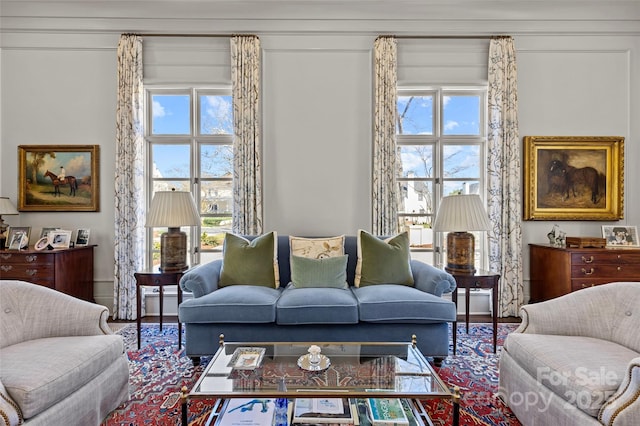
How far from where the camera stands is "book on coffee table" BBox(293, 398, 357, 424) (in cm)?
156

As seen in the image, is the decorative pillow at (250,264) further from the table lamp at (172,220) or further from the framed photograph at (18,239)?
the framed photograph at (18,239)

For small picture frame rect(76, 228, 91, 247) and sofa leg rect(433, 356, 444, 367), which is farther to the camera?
small picture frame rect(76, 228, 91, 247)

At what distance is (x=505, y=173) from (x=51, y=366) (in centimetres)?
454

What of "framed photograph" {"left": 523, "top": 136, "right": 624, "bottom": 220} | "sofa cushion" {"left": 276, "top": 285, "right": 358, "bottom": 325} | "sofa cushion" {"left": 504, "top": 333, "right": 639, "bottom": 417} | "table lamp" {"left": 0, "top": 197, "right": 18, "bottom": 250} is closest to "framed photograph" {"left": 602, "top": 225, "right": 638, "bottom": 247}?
"framed photograph" {"left": 523, "top": 136, "right": 624, "bottom": 220}

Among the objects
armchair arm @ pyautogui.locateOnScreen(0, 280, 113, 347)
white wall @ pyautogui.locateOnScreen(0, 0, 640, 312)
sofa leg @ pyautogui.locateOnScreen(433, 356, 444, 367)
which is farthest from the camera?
white wall @ pyautogui.locateOnScreen(0, 0, 640, 312)

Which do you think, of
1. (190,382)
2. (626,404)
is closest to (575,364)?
(626,404)

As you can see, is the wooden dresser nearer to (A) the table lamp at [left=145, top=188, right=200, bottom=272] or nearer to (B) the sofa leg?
(A) the table lamp at [left=145, top=188, right=200, bottom=272]

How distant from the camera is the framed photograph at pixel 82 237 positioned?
162 inches

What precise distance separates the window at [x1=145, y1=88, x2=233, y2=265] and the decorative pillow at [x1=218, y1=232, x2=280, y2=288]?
1.17 metres

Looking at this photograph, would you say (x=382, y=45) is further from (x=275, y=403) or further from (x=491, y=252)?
(x=275, y=403)

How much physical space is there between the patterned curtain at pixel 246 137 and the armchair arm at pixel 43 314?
79.9 inches

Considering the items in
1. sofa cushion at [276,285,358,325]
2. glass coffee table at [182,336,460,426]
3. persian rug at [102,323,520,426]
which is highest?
sofa cushion at [276,285,358,325]

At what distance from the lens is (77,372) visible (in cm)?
175

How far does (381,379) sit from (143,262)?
140 inches
